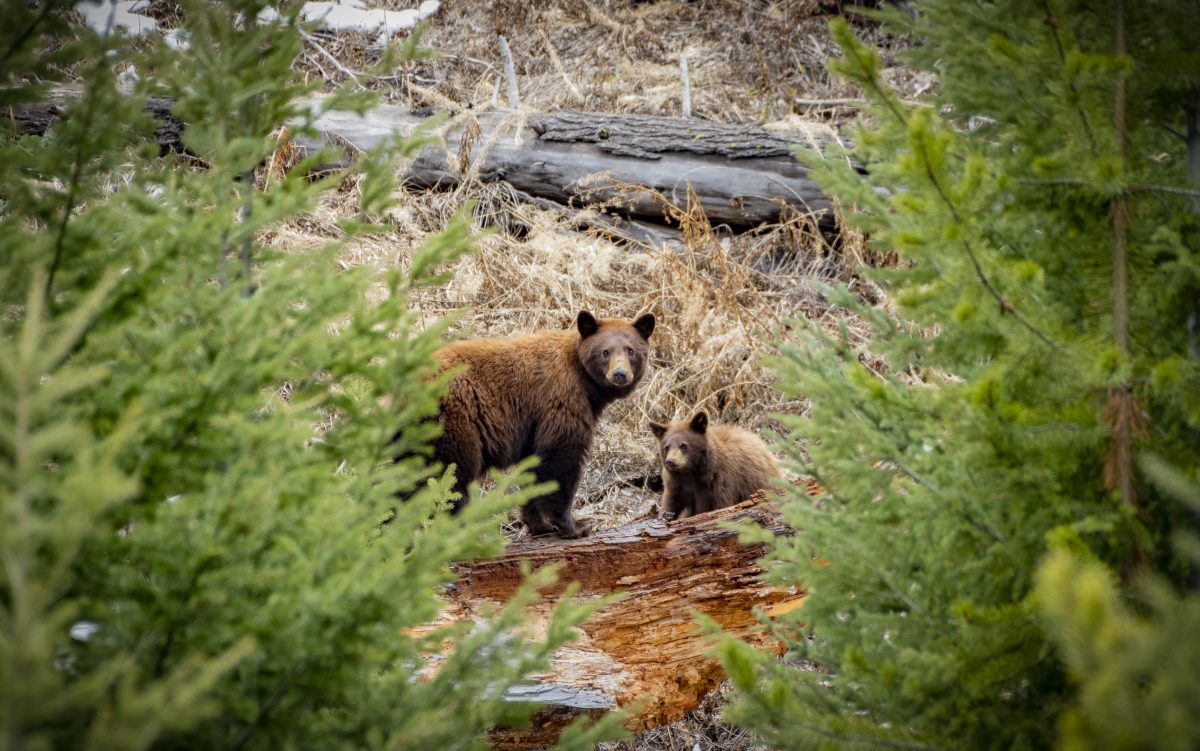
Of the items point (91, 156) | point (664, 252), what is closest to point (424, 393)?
point (91, 156)

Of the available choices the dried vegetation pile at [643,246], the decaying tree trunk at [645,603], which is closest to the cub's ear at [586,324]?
the dried vegetation pile at [643,246]

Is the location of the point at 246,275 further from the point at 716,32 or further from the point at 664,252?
the point at 716,32

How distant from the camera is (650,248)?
31.4 feet

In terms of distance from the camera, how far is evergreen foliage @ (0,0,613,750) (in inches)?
77.7

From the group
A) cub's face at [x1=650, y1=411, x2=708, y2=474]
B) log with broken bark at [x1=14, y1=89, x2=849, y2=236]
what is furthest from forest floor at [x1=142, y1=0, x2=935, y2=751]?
cub's face at [x1=650, y1=411, x2=708, y2=474]

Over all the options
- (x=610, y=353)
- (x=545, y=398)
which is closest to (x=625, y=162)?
(x=610, y=353)

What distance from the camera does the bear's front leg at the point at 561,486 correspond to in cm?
663

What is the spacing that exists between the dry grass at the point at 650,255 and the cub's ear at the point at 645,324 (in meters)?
0.93

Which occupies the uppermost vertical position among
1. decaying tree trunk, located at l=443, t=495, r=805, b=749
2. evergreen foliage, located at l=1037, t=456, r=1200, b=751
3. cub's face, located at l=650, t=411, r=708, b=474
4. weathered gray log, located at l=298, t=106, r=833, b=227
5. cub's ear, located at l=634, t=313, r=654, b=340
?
weathered gray log, located at l=298, t=106, r=833, b=227

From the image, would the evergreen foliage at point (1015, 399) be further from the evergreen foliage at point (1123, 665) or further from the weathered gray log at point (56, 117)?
the weathered gray log at point (56, 117)

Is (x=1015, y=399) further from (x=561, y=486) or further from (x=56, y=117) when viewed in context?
(x=56, y=117)

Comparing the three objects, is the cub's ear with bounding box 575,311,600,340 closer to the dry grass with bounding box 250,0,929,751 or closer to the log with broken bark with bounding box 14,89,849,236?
the dry grass with bounding box 250,0,929,751

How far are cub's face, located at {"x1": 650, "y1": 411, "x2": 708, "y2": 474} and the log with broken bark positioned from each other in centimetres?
322

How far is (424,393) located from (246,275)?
0.83 m
